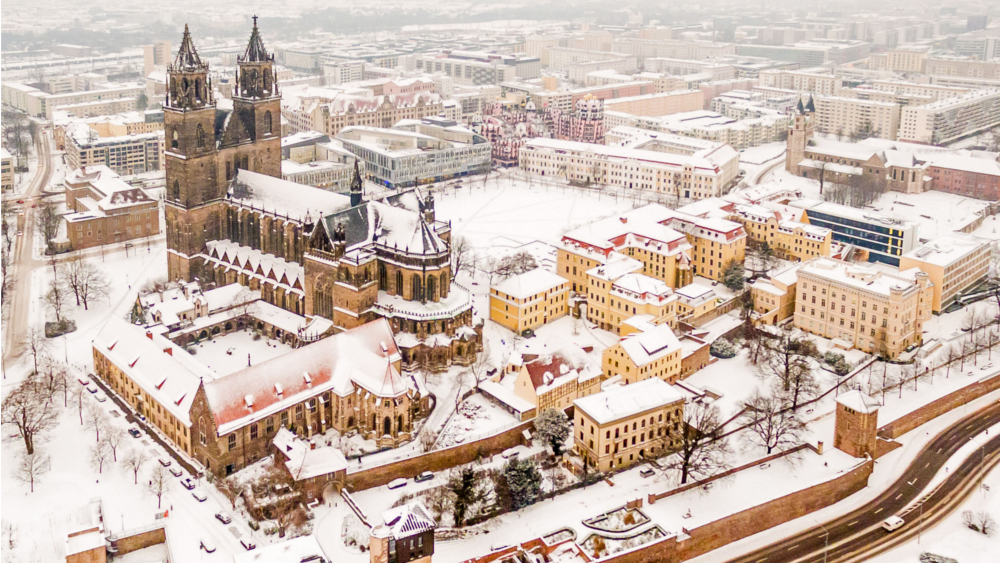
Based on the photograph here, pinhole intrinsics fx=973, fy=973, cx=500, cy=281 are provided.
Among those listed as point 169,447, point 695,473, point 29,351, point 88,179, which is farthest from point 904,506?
point 88,179

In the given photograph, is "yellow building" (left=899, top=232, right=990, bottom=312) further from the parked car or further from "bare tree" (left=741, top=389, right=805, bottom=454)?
the parked car

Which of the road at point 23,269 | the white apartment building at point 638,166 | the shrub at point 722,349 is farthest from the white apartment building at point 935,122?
the road at point 23,269

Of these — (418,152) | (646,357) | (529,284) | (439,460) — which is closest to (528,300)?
(529,284)

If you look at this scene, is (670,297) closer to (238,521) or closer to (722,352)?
(722,352)

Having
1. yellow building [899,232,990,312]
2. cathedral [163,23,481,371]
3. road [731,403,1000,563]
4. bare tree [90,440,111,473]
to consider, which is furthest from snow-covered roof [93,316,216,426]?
yellow building [899,232,990,312]

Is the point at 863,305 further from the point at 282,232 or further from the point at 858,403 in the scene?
the point at 282,232

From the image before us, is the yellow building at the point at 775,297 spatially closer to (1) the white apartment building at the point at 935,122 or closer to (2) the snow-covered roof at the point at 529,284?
(2) the snow-covered roof at the point at 529,284

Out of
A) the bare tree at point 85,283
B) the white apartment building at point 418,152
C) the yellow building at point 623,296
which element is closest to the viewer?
the yellow building at point 623,296
